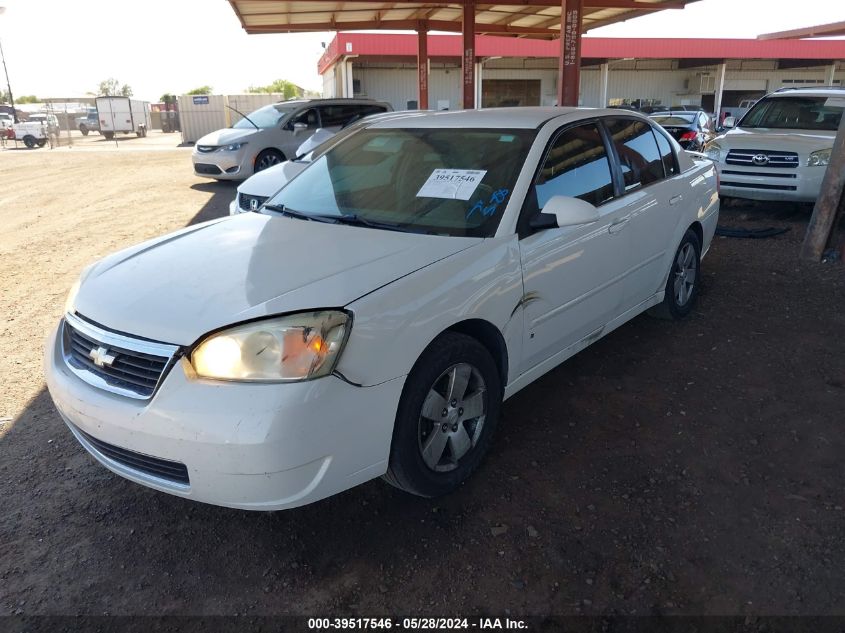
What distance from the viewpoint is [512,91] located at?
128 feet

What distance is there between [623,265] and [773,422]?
1.23m

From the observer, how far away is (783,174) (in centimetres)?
898

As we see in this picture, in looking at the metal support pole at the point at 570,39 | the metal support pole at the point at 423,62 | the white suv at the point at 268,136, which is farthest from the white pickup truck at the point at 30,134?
the metal support pole at the point at 570,39

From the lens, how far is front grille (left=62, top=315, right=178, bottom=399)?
94.8 inches

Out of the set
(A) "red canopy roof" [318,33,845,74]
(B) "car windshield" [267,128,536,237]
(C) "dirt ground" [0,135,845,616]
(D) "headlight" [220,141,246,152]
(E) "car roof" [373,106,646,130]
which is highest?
(A) "red canopy roof" [318,33,845,74]

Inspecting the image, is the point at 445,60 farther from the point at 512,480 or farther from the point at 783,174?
the point at 512,480

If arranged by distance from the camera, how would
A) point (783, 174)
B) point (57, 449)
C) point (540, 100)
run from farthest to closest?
point (540, 100) → point (783, 174) → point (57, 449)

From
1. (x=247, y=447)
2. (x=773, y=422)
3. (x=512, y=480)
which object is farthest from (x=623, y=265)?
(x=247, y=447)

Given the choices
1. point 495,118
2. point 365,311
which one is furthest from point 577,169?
point 365,311

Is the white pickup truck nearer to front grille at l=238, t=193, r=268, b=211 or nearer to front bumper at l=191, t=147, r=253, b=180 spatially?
front bumper at l=191, t=147, r=253, b=180

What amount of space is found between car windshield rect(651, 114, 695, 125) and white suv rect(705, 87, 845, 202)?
4.95m

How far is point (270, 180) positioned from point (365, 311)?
5.26m

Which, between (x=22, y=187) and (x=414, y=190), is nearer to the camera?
(x=414, y=190)

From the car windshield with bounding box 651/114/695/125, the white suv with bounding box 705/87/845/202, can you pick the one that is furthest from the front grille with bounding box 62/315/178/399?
the car windshield with bounding box 651/114/695/125
